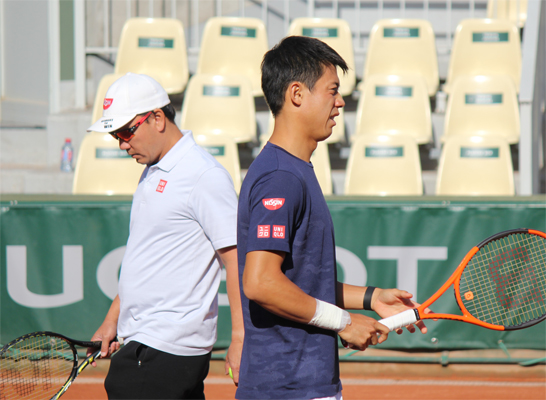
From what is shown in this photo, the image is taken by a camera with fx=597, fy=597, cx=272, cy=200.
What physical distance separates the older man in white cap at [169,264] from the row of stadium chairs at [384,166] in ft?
11.0

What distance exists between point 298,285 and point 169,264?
719 millimetres

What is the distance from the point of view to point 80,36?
807 cm

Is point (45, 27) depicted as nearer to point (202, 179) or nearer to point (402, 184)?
point (402, 184)

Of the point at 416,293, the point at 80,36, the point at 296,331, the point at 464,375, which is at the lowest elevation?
the point at 464,375

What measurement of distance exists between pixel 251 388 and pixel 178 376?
603 mm

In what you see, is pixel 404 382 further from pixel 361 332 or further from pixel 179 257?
pixel 361 332

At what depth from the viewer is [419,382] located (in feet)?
15.0

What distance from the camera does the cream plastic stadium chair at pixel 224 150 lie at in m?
5.73

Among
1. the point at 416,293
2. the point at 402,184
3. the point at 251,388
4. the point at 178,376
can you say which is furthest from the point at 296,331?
the point at 402,184

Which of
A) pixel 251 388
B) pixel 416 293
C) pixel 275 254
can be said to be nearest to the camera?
pixel 275 254

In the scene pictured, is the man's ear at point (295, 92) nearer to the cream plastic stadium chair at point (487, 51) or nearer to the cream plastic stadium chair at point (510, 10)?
the cream plastic stadium chair at point (487, 51)

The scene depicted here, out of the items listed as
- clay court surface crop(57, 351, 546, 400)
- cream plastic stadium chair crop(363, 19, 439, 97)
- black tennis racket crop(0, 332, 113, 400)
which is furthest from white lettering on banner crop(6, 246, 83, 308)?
cream plastic stadium chair crop(363, 19, 439, 97)

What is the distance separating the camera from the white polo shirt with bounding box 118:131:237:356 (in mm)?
2252

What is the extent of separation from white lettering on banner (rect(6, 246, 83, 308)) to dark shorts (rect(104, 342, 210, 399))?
2496mm
